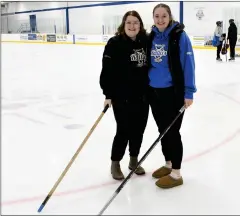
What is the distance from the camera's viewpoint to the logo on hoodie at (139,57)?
223 centimetres

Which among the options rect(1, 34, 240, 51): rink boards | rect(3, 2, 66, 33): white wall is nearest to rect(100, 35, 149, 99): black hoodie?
rect(1, 34, 240, 51): rink boards

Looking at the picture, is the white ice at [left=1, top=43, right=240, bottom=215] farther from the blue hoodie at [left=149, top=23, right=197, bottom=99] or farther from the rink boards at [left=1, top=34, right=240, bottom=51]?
the rink boards at [left=1, top=34, right=240, bottom=51]

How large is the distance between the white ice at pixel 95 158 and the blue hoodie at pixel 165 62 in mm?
649

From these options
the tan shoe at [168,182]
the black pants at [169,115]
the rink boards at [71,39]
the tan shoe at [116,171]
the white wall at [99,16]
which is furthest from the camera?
the white wall at [99,16]

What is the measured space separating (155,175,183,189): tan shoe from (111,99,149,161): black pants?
11.8 inches

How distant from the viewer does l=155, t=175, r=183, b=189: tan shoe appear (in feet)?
7.63

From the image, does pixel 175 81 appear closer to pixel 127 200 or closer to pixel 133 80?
pixel 133 80

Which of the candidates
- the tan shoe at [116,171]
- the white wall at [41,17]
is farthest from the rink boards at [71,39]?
the tan shoe at [116,171]

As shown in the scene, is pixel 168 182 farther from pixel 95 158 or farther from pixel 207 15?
pixel 207 15

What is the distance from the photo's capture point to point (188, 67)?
6.98 ft

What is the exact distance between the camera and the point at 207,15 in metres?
15.4

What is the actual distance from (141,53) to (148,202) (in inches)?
34.8

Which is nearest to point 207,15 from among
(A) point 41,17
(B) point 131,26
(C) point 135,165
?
(A) point 41,17

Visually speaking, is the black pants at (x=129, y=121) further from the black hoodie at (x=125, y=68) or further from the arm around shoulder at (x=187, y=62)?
the arm around shoulder at (x=187, y=62)
